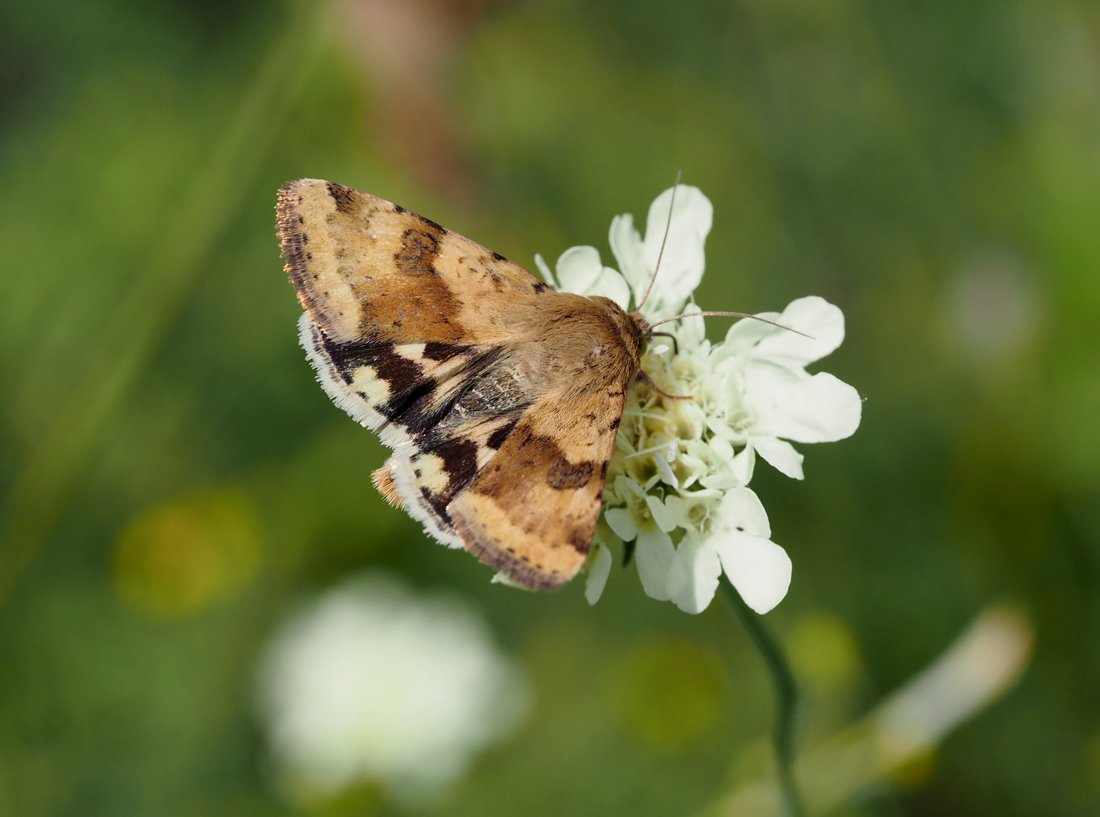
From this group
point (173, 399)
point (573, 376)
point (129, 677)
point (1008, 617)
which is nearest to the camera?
point (573, 376)

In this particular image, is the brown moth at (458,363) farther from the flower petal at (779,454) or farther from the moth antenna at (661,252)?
the flower petal at (779,454)

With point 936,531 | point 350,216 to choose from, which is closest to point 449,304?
point 350,216

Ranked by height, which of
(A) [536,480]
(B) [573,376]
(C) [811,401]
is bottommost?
(A) [536,480]

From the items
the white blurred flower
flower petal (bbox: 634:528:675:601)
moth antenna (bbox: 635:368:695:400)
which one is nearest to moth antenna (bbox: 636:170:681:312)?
moth antenna (bbox: 635:368:695:400)

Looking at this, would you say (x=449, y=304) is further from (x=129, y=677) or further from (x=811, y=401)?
(x=129, y=677)

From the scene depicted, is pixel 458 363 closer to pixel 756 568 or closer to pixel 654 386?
pixel 654 386

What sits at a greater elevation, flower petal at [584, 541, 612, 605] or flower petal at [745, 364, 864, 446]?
flower petal at [745, 364, 864, 446]

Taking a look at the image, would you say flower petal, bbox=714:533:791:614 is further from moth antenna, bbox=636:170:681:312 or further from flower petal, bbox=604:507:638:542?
moth antenna, bbox=636:170:681:312
